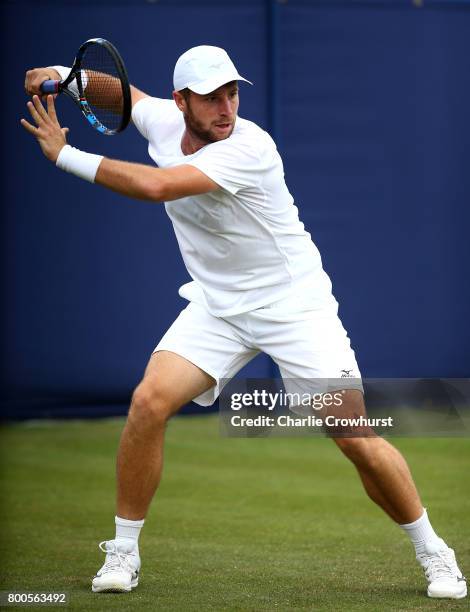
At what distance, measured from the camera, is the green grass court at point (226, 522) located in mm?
4457

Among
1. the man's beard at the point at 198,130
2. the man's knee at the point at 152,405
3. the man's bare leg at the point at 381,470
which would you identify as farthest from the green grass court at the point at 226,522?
the man's beard at the point at 198,130

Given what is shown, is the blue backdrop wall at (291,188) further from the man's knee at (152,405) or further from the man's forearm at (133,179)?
the man's forearm at (133,179)

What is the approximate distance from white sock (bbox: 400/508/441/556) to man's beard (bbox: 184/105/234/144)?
1.52 meters

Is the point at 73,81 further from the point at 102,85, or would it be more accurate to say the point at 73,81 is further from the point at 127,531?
the point at 127,531

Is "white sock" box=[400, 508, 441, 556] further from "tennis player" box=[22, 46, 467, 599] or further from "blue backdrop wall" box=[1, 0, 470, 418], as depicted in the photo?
"blue backdrop wall" box=[1, 0, 470, 418]

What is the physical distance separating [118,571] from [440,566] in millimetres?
1127

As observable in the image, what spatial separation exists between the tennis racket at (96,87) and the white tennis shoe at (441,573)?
1.87m

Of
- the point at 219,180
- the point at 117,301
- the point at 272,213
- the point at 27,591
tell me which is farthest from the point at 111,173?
the point at 117,301

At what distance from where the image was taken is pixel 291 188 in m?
8.22

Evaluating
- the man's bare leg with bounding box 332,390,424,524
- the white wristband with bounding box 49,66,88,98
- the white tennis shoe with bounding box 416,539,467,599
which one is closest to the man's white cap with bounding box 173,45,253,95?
the white wristband with bounding box 49,66,88,98

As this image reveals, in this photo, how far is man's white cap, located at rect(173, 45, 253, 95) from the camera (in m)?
4.38

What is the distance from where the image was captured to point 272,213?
4559 mm

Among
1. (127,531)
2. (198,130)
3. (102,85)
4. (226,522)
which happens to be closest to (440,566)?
(127,531)


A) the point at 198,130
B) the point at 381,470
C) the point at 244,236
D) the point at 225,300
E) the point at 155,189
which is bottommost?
the point at 381,470
